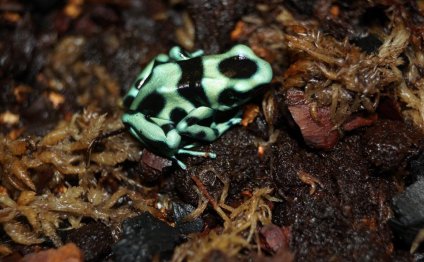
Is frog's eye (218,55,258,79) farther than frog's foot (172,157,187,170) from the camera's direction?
No

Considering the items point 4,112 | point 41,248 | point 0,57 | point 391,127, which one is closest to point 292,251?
point 391,127

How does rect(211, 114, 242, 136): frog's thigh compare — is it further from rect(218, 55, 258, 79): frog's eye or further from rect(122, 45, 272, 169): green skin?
rect(218, 55, 258, 79): frog's eye

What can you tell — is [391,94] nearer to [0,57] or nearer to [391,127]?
[391,127]

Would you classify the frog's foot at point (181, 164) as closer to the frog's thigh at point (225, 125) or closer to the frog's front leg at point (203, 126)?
the frog's front leg at point (203, 126)

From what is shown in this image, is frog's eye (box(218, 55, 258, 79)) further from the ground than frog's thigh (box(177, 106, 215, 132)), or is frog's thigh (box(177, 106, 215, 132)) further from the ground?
frog's eye (box(218, 55, 258, 79))

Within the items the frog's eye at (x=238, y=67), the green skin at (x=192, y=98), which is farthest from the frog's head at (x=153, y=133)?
the frog's eye at (x=238, y=67)

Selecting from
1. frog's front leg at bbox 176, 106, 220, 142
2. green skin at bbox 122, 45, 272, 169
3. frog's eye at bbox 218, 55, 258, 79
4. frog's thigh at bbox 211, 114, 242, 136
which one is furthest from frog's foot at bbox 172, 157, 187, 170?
frog's eye at bbox 218, 55, 258, 79

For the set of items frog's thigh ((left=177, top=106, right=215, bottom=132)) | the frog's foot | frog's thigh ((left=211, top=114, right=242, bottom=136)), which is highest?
frog's thigh ((left=177, top=106, right=215, bottom=132))
